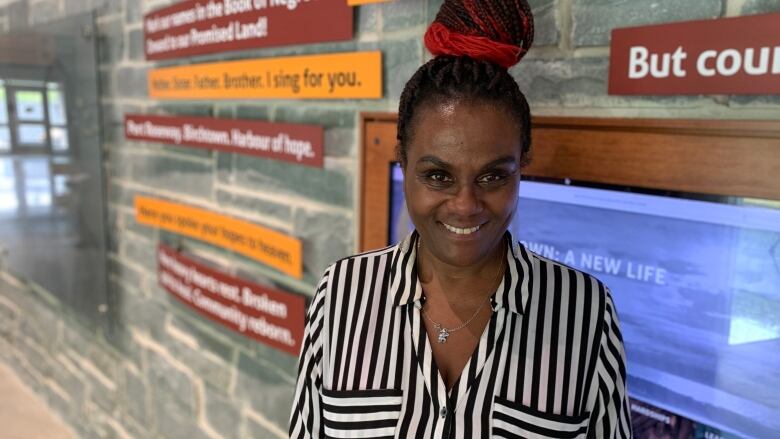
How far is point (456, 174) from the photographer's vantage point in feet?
3.04

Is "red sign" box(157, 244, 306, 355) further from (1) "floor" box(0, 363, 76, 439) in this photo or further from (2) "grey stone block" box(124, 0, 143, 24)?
(1) "floor" box(0, 363, 76, 439)

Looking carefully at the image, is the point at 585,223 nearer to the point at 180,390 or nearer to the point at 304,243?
the point at 304,243

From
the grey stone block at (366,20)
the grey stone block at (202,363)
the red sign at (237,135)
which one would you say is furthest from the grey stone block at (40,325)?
the grey stone block at (366,20)

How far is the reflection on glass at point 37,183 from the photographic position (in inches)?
120

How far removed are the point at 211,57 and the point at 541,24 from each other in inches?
49.5

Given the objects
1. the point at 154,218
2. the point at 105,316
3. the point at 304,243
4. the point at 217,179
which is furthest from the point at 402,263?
the point at 105,316

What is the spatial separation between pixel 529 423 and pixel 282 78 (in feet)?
3.97

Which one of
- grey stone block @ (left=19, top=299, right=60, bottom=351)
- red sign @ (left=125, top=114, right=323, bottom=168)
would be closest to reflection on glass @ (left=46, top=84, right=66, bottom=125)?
red sign @ (left=125, top=114, right=323, bottom=168)

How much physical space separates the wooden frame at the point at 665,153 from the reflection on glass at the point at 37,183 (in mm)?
2658

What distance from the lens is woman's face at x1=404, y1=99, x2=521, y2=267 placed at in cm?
91

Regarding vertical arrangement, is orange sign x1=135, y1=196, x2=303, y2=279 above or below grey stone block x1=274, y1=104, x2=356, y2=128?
below

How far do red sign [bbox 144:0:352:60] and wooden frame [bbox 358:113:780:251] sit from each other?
0.67 metres

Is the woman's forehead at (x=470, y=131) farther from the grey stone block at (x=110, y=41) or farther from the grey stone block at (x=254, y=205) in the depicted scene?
the grey stone block at (x=110, y=41)

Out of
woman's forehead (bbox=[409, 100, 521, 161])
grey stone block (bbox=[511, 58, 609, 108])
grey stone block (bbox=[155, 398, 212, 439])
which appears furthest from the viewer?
grey stone block (bbox=[155, 398, 212, 439])
